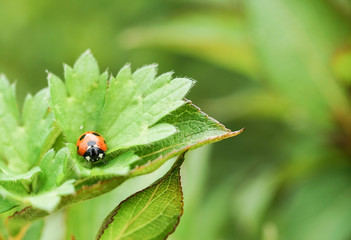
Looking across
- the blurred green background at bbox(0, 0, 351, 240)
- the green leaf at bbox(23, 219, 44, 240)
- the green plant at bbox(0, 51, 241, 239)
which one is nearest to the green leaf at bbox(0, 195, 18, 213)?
the green plant at bbox(0, 51, 241, 239)

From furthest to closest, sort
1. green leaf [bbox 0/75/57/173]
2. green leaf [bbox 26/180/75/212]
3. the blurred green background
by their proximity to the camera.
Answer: the blurred green background
green leaf [bbox 0/75/57/173]
green leaf [bbox 26/180/75/212]

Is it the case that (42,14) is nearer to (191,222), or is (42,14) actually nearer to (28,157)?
(191,222)

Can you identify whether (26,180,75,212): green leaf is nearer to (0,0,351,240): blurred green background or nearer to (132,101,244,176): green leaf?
(132,101,244,176): green leaf

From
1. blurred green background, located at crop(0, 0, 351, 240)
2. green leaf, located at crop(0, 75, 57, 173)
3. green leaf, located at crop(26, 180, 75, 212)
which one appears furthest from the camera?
blurred green background, located at crop(0, 0, 351, 240)

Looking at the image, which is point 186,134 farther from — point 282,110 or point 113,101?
point 282,110

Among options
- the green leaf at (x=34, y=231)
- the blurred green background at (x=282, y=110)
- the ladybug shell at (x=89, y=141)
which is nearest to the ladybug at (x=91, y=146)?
the ladybug shell at (x=89, y=141)

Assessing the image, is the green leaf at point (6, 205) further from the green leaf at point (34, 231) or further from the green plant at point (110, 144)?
the green leaf at point (34, 231)

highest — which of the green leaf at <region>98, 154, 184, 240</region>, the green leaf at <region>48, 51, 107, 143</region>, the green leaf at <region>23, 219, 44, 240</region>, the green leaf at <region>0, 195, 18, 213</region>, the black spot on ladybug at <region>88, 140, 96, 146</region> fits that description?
the green leaf at <region>48, 51, 107, 143</region>

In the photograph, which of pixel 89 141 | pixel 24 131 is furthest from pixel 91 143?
pixel 24 131
